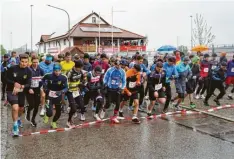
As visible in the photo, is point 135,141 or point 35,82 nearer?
point 135,141

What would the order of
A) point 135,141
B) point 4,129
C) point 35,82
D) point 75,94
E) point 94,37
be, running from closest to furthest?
1. point 135,141
2. point 4,129
3. point 75,94
4. point 35,82
5. point 94,37

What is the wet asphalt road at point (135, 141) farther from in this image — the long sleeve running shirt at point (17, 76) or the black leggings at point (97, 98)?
the long sleeve running shirt at point (17, 76)

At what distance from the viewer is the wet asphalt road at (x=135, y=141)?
5.92m

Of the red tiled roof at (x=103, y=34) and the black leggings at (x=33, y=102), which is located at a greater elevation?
the red tiled roof at (x=103, y=34)

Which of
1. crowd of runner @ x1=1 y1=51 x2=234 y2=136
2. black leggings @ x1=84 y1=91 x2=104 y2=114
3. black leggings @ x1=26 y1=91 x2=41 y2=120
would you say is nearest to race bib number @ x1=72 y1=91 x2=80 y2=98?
crowd of runner @ x1=1 y1=51 x2=234 y2=136

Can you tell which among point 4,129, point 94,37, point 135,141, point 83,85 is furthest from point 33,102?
point 94,37

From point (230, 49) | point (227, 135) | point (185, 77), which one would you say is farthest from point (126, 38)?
point (227, 135)

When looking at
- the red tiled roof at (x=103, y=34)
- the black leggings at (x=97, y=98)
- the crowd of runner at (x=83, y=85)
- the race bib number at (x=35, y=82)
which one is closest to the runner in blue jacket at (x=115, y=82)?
the crowd of runner at (x=83, y=85)

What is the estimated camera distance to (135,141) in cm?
680

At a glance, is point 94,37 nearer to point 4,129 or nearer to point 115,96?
point 115,96

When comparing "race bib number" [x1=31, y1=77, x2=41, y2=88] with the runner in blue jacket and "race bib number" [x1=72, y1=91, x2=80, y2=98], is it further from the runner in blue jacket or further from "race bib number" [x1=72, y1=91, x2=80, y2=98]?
the runner in blue jacket

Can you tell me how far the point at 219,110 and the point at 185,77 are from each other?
5.09 feet

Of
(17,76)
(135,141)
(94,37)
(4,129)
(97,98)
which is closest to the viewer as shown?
(135,141)

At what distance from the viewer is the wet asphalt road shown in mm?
5918
